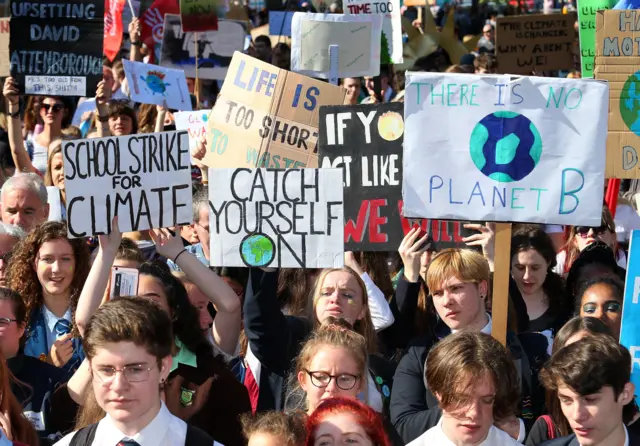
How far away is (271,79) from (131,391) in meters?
4.04

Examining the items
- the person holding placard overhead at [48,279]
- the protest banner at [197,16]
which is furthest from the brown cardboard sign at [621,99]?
the protest banner at [197,16]

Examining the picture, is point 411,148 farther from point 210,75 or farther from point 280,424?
point 210,75

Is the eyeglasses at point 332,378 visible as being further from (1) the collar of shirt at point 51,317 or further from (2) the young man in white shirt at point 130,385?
(1) the collar of shirt at point 51,317

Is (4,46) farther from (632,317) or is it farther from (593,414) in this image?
(593,414)

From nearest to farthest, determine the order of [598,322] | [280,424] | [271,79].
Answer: [280,424]
[598,322]
[271,79]

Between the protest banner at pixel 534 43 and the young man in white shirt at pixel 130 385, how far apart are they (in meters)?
7.87

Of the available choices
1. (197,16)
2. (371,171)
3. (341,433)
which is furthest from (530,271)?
(197,16)

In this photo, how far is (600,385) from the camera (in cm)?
387

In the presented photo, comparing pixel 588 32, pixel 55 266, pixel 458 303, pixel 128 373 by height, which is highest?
pixel 588 32

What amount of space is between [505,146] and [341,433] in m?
1.91

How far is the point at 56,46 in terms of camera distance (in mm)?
8633

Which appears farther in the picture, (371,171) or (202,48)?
(202,48)

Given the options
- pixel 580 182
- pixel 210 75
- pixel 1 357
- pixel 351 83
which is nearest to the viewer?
pixel 1 357

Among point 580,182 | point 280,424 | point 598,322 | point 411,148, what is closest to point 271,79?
point 411,148
